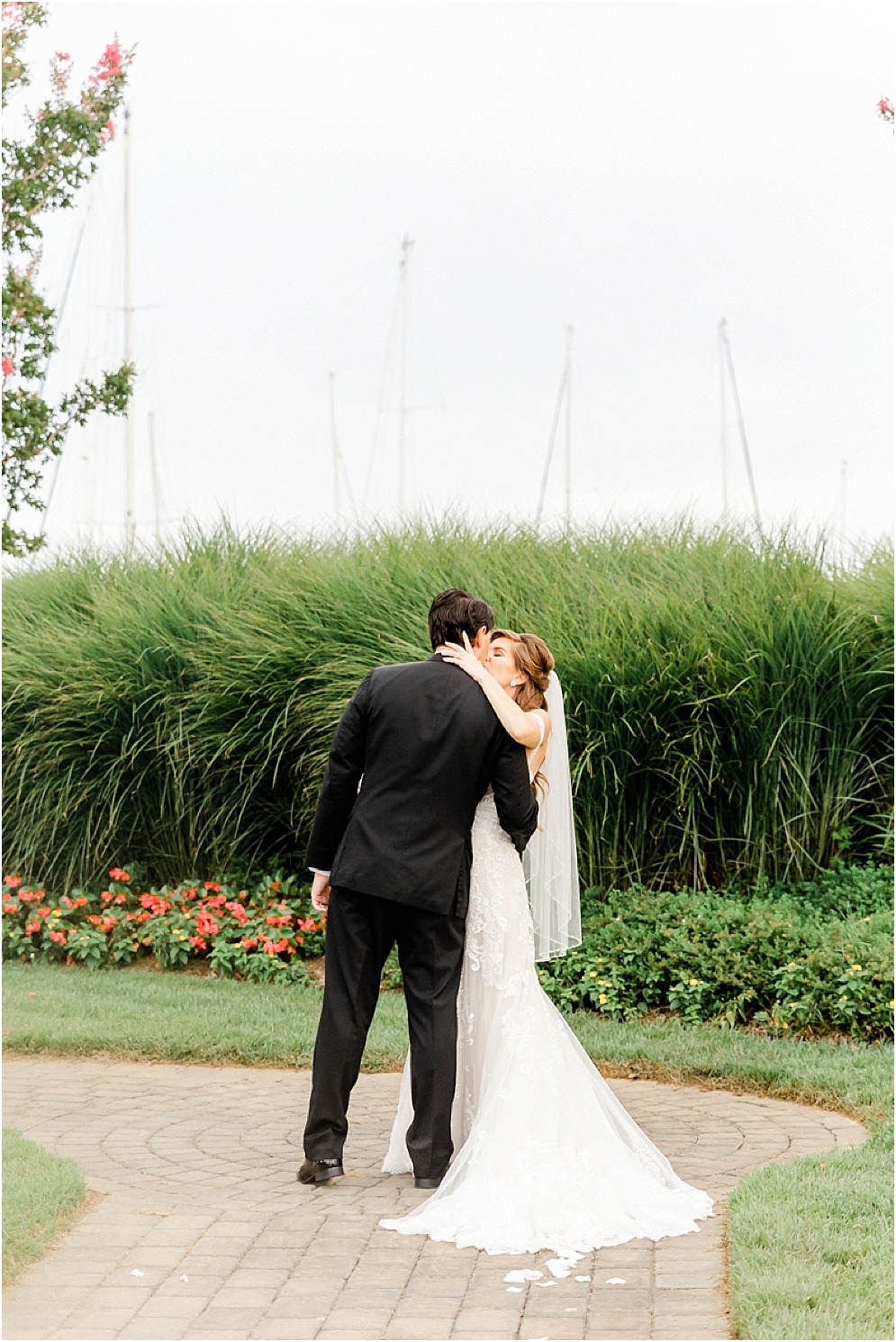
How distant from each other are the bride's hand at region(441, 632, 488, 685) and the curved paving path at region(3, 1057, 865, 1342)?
182cm

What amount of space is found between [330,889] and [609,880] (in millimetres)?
3957

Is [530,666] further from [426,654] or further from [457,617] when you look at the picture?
[426,654]

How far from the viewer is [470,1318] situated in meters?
3.72

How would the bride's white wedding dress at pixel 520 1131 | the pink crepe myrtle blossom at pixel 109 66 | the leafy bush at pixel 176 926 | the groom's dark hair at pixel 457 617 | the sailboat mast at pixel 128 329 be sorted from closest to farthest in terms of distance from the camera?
the bride's white wedding dress at pixel 520 1131 → the groom's dark hair at pixel 457 617 → the pink crepe myrtle blossom at pixel 109 66 → the leafy bush at pixel 176 926 → the sailboat mast at pixel 128 329

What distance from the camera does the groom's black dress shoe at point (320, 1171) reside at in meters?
4.95

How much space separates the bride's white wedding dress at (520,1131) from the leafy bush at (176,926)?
395 cm

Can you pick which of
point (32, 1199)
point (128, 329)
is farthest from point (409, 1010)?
point (128, 329)

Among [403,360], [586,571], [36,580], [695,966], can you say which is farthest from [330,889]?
[403,360]

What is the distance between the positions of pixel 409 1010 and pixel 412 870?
52cm

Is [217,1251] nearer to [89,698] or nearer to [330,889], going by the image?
[330,889]

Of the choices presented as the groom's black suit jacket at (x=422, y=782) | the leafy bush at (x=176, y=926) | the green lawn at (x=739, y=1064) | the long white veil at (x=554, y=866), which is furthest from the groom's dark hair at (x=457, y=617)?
the leafy bush at (x=176, y=926)

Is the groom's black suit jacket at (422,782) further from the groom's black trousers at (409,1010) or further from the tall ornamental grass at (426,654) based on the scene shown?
the tall ornamental grass at (426,654)

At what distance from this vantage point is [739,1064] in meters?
6.43

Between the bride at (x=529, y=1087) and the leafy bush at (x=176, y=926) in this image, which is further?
the leafy bush at (x=176, y=926)
